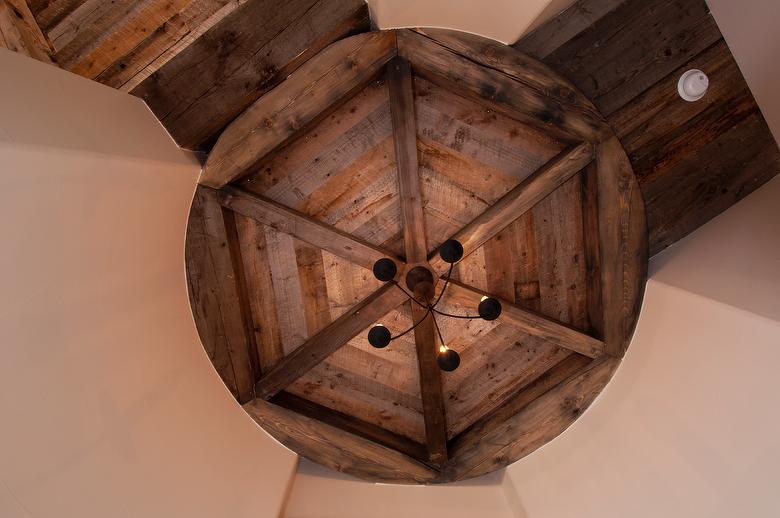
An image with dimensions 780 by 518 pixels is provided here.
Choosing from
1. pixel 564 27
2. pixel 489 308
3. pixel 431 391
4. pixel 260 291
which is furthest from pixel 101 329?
pixel 564 27

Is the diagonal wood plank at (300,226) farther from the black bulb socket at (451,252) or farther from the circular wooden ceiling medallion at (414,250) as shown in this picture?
the black bulb socket at (451,252)

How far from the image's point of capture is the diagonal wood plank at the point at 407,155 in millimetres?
3086

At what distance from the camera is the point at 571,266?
3.46 m

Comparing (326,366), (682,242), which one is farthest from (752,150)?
(326,366)

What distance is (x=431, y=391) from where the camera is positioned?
3.57m

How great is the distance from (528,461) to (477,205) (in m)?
1.52

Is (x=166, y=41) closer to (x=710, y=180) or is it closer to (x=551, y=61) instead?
(x=551, y=61)

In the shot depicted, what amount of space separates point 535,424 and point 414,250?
1246 mm

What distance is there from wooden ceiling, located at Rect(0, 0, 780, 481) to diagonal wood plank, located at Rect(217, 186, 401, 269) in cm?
2

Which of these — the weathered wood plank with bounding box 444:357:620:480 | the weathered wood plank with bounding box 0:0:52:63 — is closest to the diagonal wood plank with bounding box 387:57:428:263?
the weathered wood plank with bounding box 444:357:620:480

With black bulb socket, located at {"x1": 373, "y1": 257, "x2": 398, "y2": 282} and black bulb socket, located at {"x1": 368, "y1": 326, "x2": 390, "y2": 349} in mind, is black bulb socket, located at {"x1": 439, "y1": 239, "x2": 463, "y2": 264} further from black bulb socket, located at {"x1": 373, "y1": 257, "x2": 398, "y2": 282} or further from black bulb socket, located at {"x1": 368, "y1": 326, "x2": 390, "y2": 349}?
black bulb socket, located at {"x1": 368, "y1": 326, "x2": 390, "y2": 349}

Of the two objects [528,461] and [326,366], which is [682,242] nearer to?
[528,461]

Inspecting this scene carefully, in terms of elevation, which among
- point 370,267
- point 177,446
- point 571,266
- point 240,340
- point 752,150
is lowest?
point 177,446

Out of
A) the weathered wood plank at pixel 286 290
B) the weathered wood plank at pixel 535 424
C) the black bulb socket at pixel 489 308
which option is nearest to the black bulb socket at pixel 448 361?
the black bulb socket at pixel 489 308
